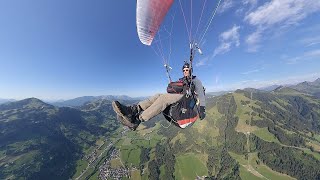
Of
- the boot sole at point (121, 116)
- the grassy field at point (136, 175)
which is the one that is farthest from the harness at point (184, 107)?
the grassy field at point (136, 175)

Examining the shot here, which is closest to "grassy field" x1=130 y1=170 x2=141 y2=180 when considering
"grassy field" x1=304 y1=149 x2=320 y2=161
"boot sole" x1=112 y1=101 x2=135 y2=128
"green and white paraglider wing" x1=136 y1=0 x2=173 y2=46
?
"grassy field" x1=304 y1=149 x2=320 y2=161

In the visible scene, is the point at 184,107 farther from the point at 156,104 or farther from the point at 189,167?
the point at 189,167

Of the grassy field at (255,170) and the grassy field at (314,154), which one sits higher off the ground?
the grassy field at (314,154)

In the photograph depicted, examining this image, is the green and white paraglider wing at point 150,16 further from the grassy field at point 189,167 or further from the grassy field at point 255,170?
the grassy field at point 255,170

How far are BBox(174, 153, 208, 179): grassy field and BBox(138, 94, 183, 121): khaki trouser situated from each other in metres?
161

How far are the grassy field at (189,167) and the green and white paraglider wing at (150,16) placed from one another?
160934 millimetres

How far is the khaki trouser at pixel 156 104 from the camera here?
35.0 ft

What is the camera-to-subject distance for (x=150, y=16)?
40.7 ft

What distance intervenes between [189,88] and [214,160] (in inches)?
7407

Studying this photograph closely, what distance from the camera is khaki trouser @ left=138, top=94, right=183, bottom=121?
10680mm

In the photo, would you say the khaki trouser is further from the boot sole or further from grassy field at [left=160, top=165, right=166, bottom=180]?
grassy field at [left=160, top=165, right=166, bottom=180]

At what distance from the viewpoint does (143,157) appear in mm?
190500

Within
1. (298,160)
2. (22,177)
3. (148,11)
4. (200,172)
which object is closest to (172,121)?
(148,11)

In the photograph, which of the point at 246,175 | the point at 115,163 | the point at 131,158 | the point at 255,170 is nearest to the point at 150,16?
the point at 246,175
